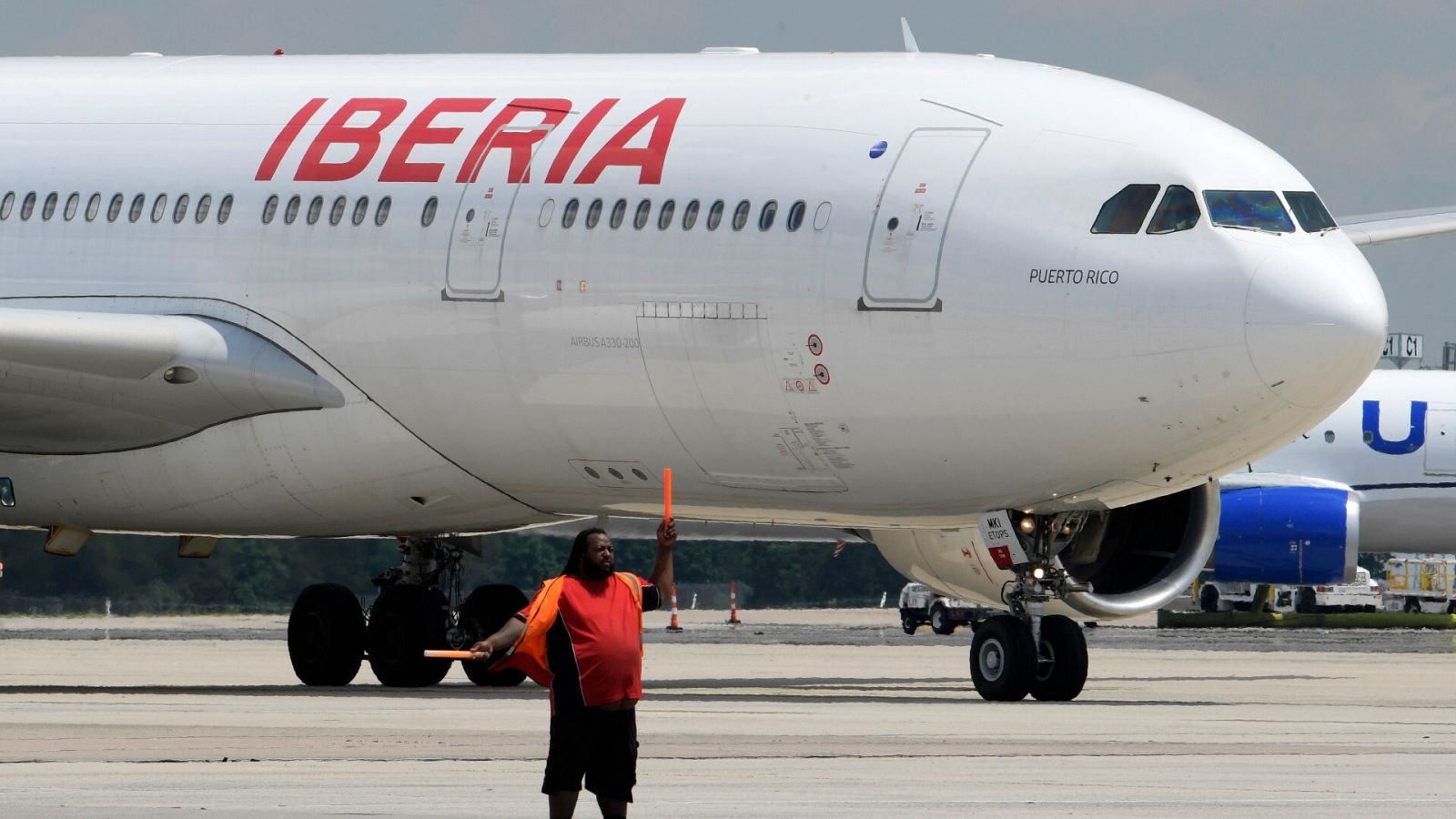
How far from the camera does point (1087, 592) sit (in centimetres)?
2153

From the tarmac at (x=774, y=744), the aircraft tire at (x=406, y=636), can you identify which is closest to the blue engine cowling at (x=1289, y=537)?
the tarmac at (x=774, y=744)

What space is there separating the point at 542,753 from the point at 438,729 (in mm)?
2164

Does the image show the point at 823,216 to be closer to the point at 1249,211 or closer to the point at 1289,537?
the point at 1249,211

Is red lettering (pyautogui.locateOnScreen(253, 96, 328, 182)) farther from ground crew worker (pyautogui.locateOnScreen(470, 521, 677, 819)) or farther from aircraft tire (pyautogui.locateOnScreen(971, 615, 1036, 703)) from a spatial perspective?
ground crew worker (pyautogui.locateOnScreen(470, 521, 677, 819))

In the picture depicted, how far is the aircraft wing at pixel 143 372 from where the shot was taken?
72.0 ft

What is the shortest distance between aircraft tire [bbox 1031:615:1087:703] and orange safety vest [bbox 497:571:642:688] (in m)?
10.4

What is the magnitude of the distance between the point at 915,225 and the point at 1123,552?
428 cm

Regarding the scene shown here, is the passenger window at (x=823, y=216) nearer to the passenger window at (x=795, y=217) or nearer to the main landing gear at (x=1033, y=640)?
the passenger window at (x=795, y=217)

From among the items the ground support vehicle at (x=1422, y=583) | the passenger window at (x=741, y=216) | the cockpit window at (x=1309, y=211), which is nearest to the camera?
the cockpit window at (x=1309, y=211)

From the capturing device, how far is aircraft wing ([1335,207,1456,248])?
79.0ft

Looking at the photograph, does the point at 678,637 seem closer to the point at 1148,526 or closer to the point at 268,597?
the point at 268,597

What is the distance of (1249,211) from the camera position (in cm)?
1962

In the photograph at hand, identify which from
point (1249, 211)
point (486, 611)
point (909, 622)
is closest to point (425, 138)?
point (486, 611)

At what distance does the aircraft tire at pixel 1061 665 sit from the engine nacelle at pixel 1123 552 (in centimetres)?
105
